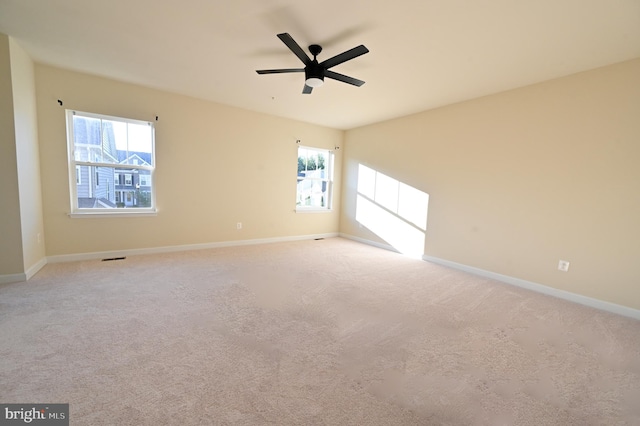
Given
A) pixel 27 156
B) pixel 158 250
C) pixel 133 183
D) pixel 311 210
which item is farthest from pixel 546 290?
pixel 27 156

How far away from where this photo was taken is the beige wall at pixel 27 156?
2.96 meters

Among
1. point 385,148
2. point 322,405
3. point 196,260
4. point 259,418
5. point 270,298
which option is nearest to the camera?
point 259,418

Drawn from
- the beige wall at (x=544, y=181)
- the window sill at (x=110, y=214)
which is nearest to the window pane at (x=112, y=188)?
the window sill at (x=110, y=214)

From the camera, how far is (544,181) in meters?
3.41

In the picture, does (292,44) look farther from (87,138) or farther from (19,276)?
(19,276)

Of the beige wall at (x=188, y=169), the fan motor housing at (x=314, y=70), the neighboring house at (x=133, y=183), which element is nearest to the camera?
the fan motor housing at (x=314, y=70)

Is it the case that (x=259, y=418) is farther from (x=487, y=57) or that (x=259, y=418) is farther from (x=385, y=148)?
(x=385, y=148)

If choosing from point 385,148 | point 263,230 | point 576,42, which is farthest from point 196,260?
point 576,42

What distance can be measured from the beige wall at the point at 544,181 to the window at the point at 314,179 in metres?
2.23

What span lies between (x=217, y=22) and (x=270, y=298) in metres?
2.81

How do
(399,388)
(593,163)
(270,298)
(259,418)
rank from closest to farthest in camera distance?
(259,418) → (399,388) → (270,298) → (593,163)

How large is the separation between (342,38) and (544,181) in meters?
3.17

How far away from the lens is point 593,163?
3047 mm

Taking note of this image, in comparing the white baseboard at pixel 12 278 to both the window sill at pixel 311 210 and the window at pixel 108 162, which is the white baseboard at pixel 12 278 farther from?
the window sill at pixel 311 210
